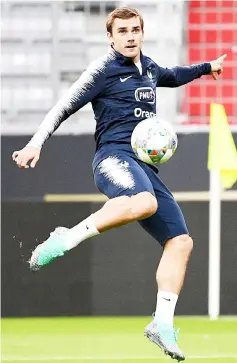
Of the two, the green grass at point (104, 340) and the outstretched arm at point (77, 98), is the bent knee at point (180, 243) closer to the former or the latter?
the green grass at point (104, 340)

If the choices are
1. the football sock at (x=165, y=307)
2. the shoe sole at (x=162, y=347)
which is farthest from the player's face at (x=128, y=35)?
the shoe sole at (x=162, y=347)

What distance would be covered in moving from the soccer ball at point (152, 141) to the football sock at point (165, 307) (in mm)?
691

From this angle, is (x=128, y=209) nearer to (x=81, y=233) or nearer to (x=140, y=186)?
(x=140, y=186)

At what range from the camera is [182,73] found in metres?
5.77

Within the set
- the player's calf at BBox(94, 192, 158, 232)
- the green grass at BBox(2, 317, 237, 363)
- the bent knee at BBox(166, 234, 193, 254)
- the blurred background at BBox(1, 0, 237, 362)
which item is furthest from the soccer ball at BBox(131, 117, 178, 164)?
the blurred background at BBox(1, 0, 237, 362)

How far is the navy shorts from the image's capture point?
5074 millimetres

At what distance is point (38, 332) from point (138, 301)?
42.4 inches

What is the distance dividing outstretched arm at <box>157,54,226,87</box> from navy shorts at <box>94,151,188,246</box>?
→ 59 cm

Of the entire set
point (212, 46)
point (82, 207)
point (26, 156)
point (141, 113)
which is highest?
point (212, 46)

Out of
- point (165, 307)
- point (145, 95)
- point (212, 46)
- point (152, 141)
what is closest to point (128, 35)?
point (145, 95)

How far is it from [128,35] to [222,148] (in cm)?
278

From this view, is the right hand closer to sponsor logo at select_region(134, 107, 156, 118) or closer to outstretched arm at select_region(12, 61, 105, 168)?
outstretched arm at select_region(12, 61, 105, 168)

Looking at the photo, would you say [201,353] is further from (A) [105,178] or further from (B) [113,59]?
(B) [113,59]

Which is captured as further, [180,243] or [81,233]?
[180,243]
